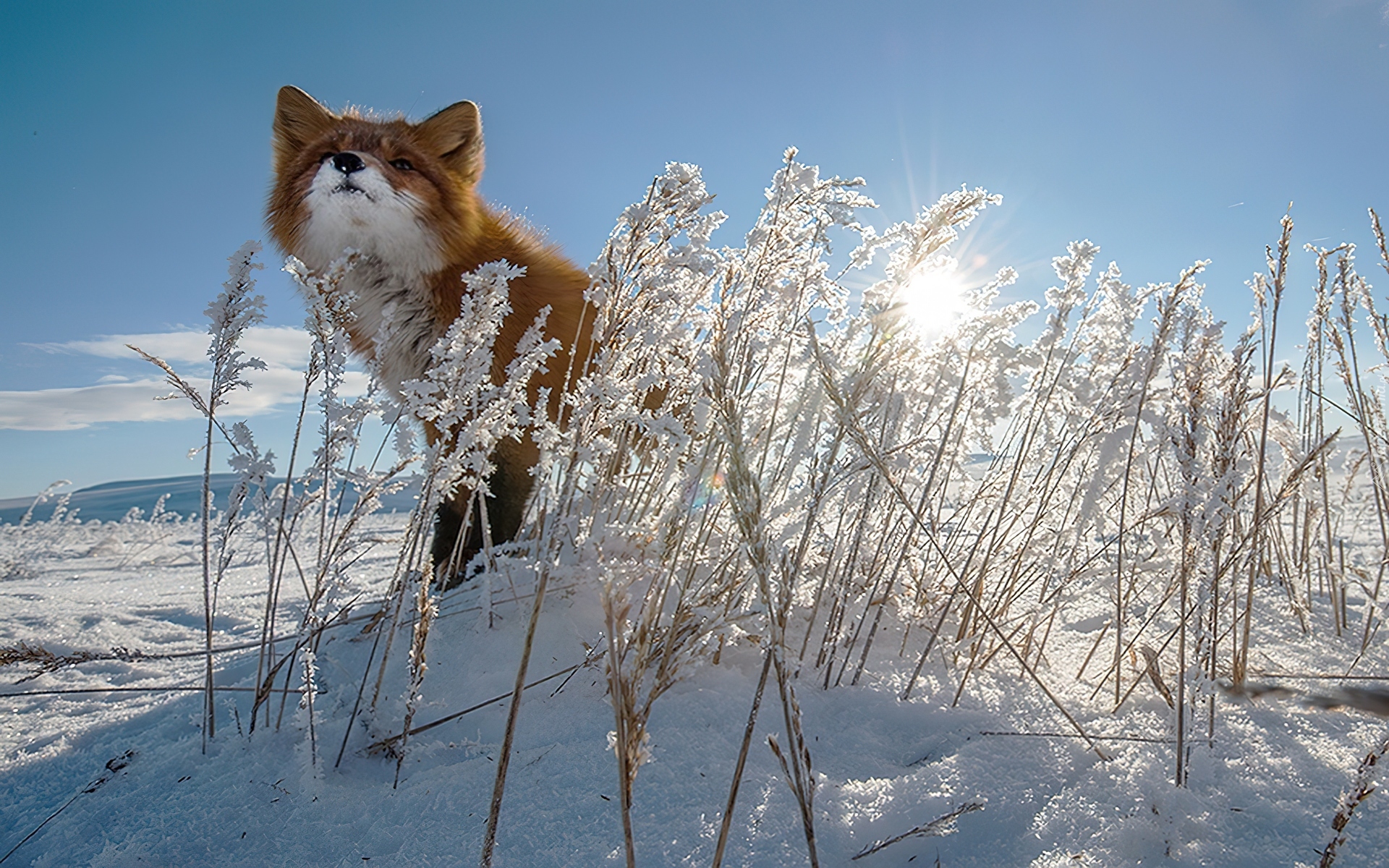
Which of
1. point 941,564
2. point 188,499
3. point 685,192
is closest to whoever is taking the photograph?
point 685,192

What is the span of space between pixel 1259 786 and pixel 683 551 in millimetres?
Answer: 1261

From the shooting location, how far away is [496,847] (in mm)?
1008

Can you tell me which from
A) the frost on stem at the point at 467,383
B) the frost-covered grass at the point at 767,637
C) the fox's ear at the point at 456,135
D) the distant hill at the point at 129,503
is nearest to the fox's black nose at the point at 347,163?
the fox's ear at the point at 456,135

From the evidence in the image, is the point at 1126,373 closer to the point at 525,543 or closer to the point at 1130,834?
the point at 1130,834

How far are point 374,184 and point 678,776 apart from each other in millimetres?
2510

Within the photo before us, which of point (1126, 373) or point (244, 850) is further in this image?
point (1126, 373)

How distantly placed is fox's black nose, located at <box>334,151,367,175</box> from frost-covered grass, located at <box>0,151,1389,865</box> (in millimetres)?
1462

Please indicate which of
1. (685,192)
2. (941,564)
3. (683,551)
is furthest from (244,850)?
(941,564)

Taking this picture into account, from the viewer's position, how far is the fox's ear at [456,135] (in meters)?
2.94

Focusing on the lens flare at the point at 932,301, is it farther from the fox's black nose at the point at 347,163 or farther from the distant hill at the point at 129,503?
the distant hill at the point at 129,503

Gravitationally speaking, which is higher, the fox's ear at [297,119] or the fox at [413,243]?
the fox's ear at [297,119]

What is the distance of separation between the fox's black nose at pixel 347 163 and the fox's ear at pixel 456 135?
41cm

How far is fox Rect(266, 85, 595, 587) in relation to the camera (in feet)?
8.52

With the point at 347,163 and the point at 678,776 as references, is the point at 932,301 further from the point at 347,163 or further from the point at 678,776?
the point at 347,163
